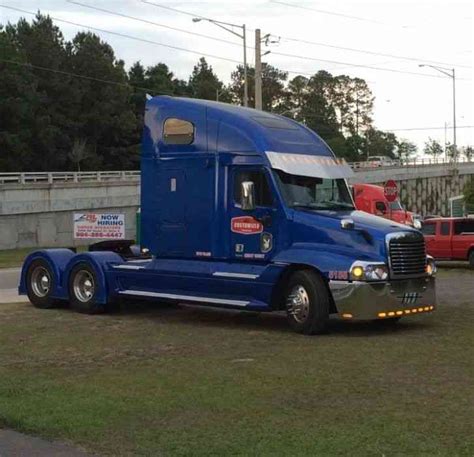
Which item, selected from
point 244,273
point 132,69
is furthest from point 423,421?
point 132,69

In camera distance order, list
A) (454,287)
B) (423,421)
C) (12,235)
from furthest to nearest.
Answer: (12,235), (454,287), (423,421)

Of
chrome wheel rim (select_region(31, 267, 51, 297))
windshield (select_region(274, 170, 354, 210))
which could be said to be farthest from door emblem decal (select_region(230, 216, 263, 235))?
chrome wheel rim (select_region(31, 267, 51, 297))

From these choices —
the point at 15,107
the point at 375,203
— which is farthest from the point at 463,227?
the point at 15,107

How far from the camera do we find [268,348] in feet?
33.8

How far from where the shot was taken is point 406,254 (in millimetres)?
11500

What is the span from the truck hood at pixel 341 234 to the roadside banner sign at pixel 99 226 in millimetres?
10034

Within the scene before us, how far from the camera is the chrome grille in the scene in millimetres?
11312

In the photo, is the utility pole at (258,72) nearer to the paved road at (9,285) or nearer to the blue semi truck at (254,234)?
the paved road at (9,285)

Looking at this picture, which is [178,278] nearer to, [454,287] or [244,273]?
[244,273]

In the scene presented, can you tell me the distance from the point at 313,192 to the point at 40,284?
19.4 ft

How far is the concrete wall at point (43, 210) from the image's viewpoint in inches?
1896

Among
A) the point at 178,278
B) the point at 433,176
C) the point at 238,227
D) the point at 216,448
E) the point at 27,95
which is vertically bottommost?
the point at 216,448

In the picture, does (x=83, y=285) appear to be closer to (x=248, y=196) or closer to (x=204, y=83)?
(x=248, y=196)

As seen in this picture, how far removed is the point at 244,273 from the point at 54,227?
40812 millimetres
